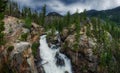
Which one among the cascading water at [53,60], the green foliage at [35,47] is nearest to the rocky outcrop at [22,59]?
the green foliage at [35,47]

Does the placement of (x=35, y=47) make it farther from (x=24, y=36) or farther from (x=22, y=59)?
(x=22, y=59)

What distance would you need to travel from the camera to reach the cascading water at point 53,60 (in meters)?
130

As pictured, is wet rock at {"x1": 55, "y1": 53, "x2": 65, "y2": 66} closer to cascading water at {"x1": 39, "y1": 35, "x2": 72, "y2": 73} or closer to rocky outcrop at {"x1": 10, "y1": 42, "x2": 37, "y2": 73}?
cascading water at {"x1": 39, "y1": 35, "x2": 72, "y2": 73}

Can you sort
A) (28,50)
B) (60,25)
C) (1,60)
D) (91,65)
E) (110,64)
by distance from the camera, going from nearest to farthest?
(1,60), (28,50), (91,65), (110,64), (60,25)

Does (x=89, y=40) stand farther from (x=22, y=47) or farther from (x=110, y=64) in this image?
(x=22, y=47)

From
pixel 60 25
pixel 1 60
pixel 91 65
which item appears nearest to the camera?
pixel 1 60

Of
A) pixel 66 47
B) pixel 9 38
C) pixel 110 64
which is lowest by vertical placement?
pixel 110 64

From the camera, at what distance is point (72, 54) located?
14425cm

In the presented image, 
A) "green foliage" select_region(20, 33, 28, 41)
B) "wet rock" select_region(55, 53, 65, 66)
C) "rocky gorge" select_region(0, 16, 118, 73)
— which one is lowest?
"wet rock" select_region(55, 53, 65, 66)

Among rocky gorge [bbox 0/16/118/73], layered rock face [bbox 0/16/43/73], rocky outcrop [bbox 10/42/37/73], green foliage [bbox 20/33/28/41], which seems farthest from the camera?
green foliage [bbox 20/33/28/41]

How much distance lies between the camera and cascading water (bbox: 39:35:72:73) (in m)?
130

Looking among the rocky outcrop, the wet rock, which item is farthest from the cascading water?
the rocky outcrop

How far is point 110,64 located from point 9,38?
6805 cm

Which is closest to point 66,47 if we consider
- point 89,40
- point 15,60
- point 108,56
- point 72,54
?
point 72,54
